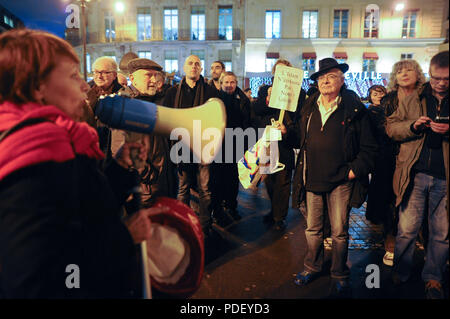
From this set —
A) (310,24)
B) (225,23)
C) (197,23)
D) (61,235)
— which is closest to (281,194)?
(61,235)

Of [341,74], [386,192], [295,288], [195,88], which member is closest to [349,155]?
[341,74]

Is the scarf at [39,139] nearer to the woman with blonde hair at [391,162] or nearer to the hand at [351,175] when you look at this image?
the hand at [351,175]

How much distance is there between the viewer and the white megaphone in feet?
5.27

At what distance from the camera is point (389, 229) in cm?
412

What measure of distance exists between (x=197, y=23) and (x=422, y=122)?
30230 millimetres

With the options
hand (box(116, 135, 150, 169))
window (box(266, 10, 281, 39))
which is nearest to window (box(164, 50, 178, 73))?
window (box(266, 10, 281, 39))

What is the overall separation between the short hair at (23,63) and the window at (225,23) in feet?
100

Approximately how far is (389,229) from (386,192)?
1.72 ft

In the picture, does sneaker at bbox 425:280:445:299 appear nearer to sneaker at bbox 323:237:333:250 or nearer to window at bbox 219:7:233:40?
sneaker at bbox 323:237:333:250

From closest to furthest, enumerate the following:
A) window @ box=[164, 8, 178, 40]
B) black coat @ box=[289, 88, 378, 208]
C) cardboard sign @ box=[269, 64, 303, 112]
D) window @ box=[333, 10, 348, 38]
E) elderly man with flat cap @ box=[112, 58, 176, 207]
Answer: black coat @ box=[289, 88, 378, 208], cardboard sign @ box=[269, 64, 303, 112], elderly man with flat cap @ box=[112, 58, 176, 207], window @ box=[333, 10, 348, 38], window @ box=[164, 8, 178, 40]

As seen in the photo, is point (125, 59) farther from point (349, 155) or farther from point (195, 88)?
point (349, 155)

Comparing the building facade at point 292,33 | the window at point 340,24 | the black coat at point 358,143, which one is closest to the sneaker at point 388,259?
the black coat at point 358,143

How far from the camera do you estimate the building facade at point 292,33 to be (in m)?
26.4

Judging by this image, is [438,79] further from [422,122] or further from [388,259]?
[388,259]
